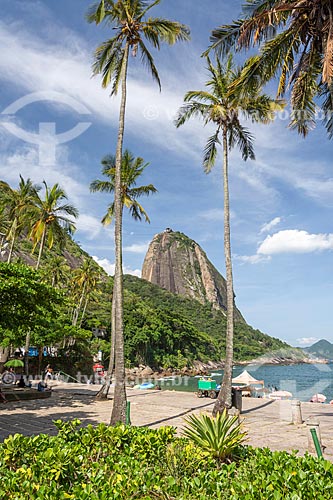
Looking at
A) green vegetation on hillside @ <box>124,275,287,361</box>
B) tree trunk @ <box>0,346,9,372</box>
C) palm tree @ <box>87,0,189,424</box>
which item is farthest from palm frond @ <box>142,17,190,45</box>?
green vegetation on hillside @ <box>124,275,287,361</box>

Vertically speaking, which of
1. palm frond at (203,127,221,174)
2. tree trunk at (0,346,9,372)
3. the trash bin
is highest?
palm frond at (203,127,221,174)

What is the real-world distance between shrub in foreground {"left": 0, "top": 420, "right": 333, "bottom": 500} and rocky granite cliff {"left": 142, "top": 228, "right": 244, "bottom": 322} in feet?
525

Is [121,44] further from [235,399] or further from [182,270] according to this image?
[182,270]

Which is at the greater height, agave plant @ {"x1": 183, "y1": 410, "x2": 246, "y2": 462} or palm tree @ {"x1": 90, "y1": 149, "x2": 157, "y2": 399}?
palm tree @ {"x1": 90, "y1": 149, "x2": 157, "y2": 399}

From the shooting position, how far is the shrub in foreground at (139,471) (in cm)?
308

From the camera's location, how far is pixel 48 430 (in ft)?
33.0

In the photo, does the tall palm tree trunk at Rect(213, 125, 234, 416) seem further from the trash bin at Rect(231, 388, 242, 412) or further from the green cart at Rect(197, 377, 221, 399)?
the green cart at Rect(197, 377, 221, 399)

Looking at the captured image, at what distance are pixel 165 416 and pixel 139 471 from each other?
9632 mm

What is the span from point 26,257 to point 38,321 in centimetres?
5604

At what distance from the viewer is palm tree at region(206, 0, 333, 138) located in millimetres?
8984

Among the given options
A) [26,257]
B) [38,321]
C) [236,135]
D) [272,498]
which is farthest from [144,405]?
[26,257]

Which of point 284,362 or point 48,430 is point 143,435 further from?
point 284,362

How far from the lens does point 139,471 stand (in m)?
3.60

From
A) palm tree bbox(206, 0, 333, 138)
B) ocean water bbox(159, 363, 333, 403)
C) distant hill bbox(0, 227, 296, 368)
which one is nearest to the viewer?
palm tree bbox(206, 0, 333, 138)
